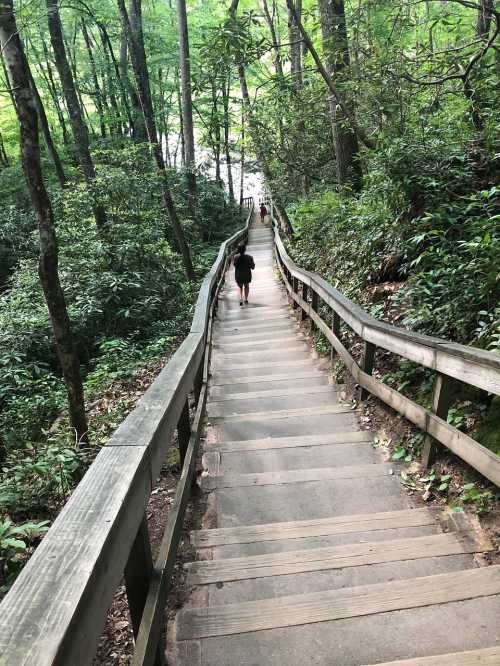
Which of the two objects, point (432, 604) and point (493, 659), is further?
point (432, 604)

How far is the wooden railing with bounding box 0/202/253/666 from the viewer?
860 mm

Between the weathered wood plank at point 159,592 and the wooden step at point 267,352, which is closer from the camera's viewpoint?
the weathered wood plank at point 159,592

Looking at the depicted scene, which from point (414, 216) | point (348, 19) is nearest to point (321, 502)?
point (414, 216)

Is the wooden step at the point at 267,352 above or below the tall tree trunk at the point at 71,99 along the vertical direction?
below

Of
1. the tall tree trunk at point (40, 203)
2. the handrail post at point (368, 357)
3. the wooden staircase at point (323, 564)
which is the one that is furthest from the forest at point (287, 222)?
the wooden staircase at point (323, 564)

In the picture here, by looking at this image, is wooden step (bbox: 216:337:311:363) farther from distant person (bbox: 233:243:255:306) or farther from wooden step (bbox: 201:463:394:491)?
distant person (bbox: 233:243:255:306)

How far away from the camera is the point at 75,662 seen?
89cm

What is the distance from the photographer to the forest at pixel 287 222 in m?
4.08

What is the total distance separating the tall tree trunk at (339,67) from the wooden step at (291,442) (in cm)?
586

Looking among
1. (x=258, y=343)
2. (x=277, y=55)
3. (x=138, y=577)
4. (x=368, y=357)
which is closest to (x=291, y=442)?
(x=368, y=357)

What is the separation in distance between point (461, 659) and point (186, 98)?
18.2 metres

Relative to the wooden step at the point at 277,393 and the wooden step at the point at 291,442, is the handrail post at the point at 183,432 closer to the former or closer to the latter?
the wooden step at the point at 291,442

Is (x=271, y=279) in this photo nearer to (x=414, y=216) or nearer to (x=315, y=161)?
(x=315, y=161)

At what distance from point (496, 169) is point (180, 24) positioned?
1474 centimetres
